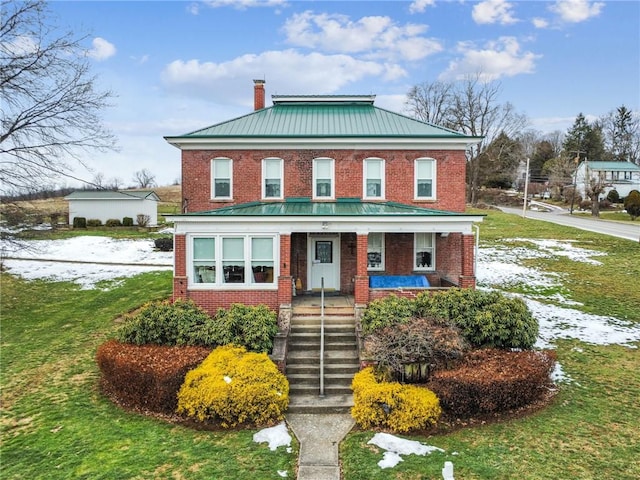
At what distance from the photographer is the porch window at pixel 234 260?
15.6 m

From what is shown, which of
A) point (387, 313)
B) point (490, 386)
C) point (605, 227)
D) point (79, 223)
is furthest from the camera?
point (79, 223)

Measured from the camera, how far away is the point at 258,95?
21.1 meters

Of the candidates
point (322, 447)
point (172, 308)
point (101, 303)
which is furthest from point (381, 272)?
point (101, 303)

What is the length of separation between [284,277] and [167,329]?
4.04 metres

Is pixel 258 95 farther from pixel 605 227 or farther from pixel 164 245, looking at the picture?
pixel 605 227

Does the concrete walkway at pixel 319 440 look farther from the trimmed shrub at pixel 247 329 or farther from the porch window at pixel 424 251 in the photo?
the porch window at pixel 424 251

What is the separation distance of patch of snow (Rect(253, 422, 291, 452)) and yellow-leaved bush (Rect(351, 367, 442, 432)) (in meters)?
1.68

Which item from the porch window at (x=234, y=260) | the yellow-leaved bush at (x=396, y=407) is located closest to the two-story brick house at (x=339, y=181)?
the porch window at (x=234, y=260)

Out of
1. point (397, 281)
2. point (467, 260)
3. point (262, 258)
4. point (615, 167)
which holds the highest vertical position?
point (615, 167)

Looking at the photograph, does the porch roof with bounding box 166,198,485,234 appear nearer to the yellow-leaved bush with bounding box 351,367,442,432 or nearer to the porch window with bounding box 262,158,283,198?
the porch window with bounding box 262,158,283,198

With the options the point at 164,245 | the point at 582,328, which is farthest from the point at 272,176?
the point at 164,245

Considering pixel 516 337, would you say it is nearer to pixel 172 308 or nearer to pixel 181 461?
pixel 181 461

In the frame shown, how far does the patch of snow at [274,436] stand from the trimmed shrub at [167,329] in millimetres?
3760

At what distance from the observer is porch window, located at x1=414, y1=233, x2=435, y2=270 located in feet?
60.2
